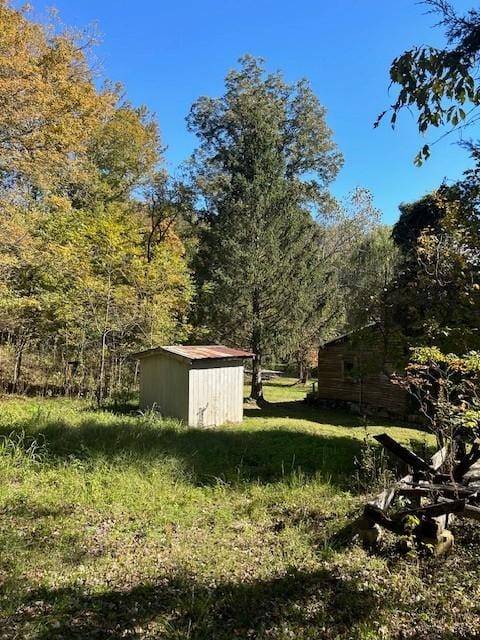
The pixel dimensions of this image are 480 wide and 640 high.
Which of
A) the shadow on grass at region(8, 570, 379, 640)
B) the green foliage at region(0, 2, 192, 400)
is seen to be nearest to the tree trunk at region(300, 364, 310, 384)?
the green foliage at region(0, 2, 192, 400)

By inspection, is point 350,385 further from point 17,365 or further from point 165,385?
point 17,365

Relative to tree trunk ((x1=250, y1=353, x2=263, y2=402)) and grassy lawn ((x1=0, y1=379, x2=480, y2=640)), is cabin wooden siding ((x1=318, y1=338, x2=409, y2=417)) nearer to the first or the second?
tree trunk ((x1=250, y1=353, x2=263, y2=402))

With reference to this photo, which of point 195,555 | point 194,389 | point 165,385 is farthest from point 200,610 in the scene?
point 165,385

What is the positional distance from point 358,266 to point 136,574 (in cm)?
3075

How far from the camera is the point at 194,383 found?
11.5 m

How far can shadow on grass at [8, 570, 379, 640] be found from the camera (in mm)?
2875

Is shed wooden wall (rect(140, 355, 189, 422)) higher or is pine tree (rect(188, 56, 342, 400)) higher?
pine tree (rect(188, 56, 342, 400))

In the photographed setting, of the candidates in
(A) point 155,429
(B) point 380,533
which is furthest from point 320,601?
(A) point 155,429

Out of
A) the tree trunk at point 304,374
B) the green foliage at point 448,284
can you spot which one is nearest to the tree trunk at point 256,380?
the tree trunk at point 304,374

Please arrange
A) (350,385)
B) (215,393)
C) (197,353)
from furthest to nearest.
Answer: (350,385)
(215,393)
(197,353)

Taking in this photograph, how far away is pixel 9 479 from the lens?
18.0 feet

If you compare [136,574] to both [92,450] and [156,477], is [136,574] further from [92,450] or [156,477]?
[92,450]

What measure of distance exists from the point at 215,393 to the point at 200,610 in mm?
9196

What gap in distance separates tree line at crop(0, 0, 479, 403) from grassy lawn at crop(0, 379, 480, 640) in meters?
3.87
